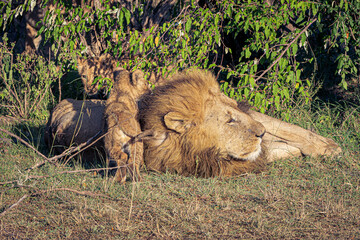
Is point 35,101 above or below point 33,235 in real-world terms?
below

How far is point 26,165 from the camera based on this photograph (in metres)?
4.29

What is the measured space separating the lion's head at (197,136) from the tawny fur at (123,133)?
182 mm

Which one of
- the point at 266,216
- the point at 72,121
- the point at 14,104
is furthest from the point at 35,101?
the point at 266,216

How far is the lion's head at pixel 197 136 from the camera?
3762 mm

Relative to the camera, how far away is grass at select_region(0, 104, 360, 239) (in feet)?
8.70

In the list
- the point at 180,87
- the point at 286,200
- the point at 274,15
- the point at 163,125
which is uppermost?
the point at 274,15

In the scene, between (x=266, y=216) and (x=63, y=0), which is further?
(x=63, y=0)

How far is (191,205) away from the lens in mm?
3105

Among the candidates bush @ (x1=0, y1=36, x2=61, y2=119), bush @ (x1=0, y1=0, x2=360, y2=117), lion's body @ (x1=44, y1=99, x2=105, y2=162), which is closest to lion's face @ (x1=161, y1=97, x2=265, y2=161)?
lion's body @ (x1=44, y1=99, x2=105, y2=162)

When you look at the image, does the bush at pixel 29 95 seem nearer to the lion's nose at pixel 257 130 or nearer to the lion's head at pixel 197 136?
the lion's head at pixel 197 136

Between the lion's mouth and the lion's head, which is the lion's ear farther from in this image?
the lion's mouth

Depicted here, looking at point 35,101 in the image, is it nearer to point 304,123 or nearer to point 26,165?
point 26,165

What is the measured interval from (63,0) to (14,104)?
1.76 meters

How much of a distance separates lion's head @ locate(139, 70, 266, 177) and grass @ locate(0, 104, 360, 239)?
0.42 ft
